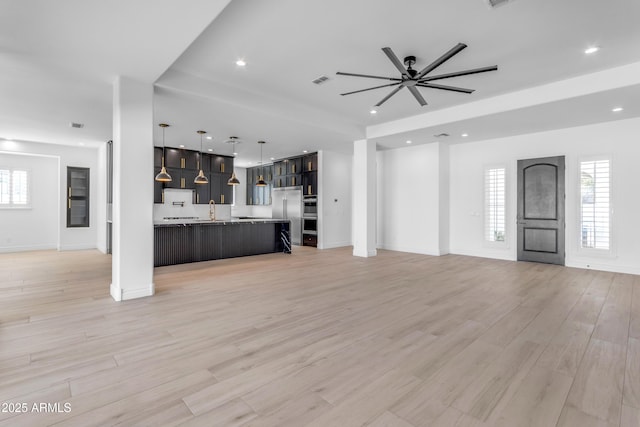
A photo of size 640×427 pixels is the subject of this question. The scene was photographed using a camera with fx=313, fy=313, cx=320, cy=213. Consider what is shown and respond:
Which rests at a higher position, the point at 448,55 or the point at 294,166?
the point at 448,55

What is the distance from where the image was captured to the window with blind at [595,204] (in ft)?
19.0

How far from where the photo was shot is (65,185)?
8305mm

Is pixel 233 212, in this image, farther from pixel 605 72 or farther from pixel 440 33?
pixel 605 72

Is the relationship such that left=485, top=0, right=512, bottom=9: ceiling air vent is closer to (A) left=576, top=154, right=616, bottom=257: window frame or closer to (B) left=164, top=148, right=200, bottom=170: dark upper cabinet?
(A) left=576, top=154, right=616, bottom=257: window frame

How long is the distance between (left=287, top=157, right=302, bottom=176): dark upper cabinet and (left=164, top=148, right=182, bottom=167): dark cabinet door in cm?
315

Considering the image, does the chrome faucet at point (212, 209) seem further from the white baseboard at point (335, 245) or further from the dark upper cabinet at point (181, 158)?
the white baseboard at point (335, 245)

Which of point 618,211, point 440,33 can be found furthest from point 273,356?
point 618,211

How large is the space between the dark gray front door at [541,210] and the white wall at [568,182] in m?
0.13

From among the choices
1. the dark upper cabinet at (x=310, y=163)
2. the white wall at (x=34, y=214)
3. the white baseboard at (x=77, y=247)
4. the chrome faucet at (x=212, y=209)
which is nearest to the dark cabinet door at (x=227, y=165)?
the chrome faucet at (x=212, y=209)

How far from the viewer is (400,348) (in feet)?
8.64

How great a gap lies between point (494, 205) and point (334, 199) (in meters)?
4.08

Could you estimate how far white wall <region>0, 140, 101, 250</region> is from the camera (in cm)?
799

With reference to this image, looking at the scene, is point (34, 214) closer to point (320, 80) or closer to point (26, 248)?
point (26, 248)

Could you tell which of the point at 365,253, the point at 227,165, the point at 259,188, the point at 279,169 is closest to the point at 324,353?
the point at 365,253
